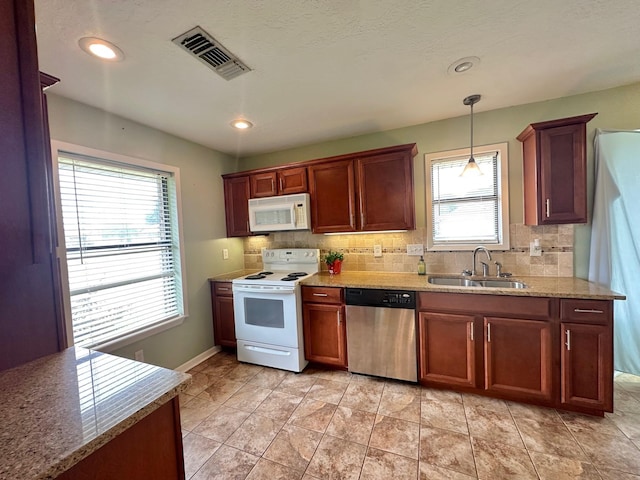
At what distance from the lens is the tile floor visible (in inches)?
59.6

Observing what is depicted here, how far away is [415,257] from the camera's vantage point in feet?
9.29

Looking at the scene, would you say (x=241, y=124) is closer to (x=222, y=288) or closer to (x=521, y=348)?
(x=222, y=288)

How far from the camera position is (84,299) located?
2.02 m

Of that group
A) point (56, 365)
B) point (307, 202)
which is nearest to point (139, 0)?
point (56, 365)

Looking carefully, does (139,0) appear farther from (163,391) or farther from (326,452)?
(326,452)

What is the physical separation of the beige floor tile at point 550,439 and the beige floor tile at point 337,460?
1073 millimetres

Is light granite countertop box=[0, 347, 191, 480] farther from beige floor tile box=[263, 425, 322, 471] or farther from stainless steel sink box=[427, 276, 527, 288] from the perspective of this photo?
stainless steel sink box=[427, 276, 527, 288]

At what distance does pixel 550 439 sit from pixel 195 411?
8.23 ft

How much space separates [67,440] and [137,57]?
1.86m

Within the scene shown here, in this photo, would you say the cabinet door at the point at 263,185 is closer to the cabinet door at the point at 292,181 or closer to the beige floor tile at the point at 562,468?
the cabinet door at the point at 292,181

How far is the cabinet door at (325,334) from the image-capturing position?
2527 mm

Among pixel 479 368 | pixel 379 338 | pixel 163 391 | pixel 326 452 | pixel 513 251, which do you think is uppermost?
pixel 513 251

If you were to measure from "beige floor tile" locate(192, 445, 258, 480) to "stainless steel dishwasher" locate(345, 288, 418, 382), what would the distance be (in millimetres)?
1158

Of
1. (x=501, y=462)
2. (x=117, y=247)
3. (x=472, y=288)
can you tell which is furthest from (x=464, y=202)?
(x=117, y=247)
